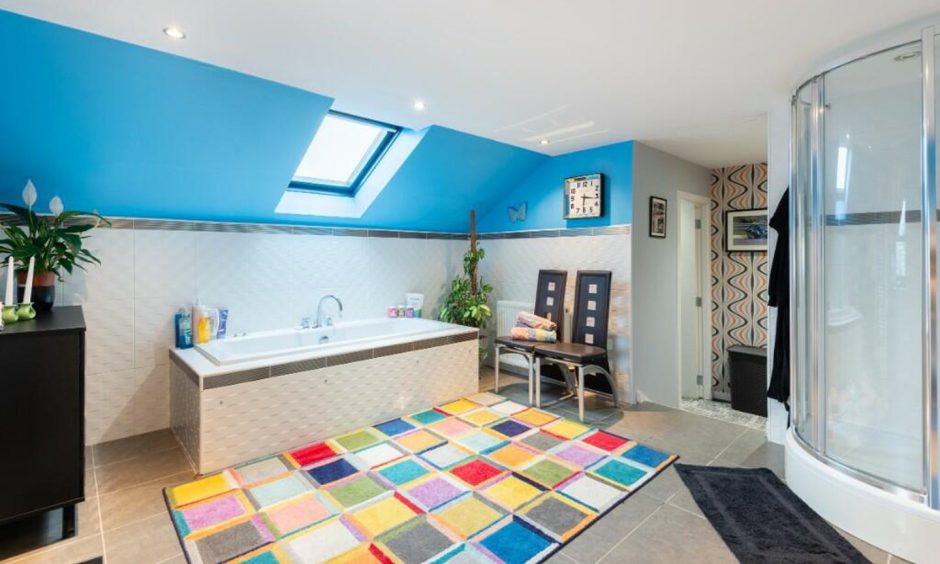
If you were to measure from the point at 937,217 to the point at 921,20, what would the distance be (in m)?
0.89

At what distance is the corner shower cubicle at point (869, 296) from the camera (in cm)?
200

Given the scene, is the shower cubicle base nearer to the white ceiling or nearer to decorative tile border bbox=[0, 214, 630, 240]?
the white ceiling

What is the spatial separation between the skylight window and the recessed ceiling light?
1.40 metres

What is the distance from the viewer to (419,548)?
6.66 ft

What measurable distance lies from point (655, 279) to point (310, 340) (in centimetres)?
328

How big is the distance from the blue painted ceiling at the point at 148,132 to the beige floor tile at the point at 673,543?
2830 millimetres

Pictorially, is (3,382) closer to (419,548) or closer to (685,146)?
(419,548)

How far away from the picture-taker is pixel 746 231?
504 centimetres

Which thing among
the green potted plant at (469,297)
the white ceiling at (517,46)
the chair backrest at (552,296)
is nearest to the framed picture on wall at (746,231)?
the white ceiling at (517,46)

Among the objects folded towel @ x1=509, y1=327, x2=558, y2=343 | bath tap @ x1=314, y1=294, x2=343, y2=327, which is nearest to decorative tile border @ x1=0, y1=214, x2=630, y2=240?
bath tap @ x1=314, y1=294, x2=343, y2=327

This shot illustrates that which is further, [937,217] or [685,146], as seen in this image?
[685,146]

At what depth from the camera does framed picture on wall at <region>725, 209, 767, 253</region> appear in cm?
493

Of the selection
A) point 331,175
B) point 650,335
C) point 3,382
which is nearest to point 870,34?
point 650,335

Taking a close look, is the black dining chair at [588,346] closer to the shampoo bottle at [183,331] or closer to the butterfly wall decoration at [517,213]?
the butterfly wall decoration at [517,213]
